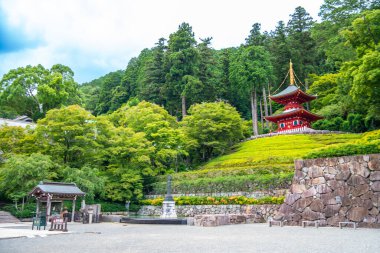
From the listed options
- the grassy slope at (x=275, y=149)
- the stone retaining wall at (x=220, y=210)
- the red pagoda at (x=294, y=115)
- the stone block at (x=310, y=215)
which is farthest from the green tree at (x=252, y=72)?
the stone block at (x=310, y=215)

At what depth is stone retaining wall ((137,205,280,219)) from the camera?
21844mm

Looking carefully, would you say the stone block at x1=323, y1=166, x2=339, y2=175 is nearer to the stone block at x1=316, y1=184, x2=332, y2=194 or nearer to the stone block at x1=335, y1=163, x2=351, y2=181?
the stone block at x1=335, y1=163, x2=351, y2=181

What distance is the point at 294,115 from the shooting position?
44000mm

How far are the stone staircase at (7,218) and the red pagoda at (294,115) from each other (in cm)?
3281

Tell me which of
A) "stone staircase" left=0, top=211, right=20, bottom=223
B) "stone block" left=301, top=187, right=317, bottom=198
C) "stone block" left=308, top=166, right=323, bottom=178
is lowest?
"stone staircase" left=0, top=211, right=20, bottom=223

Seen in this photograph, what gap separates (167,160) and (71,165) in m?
12.0

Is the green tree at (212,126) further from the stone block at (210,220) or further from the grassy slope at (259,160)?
the stone block at (210,220)

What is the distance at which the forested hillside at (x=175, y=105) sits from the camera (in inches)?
1009

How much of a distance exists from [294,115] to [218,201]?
76.2ft

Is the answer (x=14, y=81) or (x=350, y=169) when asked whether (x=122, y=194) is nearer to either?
(x=350, y=169)

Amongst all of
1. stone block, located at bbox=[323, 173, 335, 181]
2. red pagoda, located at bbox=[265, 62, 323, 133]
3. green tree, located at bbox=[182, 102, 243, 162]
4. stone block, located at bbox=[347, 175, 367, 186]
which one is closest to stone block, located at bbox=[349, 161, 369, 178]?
stone block, located at bbox=[347, 175, 367, 186]

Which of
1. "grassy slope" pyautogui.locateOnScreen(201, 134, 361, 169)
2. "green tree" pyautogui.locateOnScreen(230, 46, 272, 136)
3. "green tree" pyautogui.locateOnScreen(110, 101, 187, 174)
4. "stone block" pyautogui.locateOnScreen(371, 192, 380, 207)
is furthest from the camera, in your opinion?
"green tree" pyautogui.locateOnScreen(230, 46, 272, 136)

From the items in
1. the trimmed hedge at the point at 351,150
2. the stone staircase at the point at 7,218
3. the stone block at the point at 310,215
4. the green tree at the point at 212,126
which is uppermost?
the green tree at the point at 212,126

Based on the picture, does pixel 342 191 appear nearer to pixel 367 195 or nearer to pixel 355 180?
pixel 355 180
